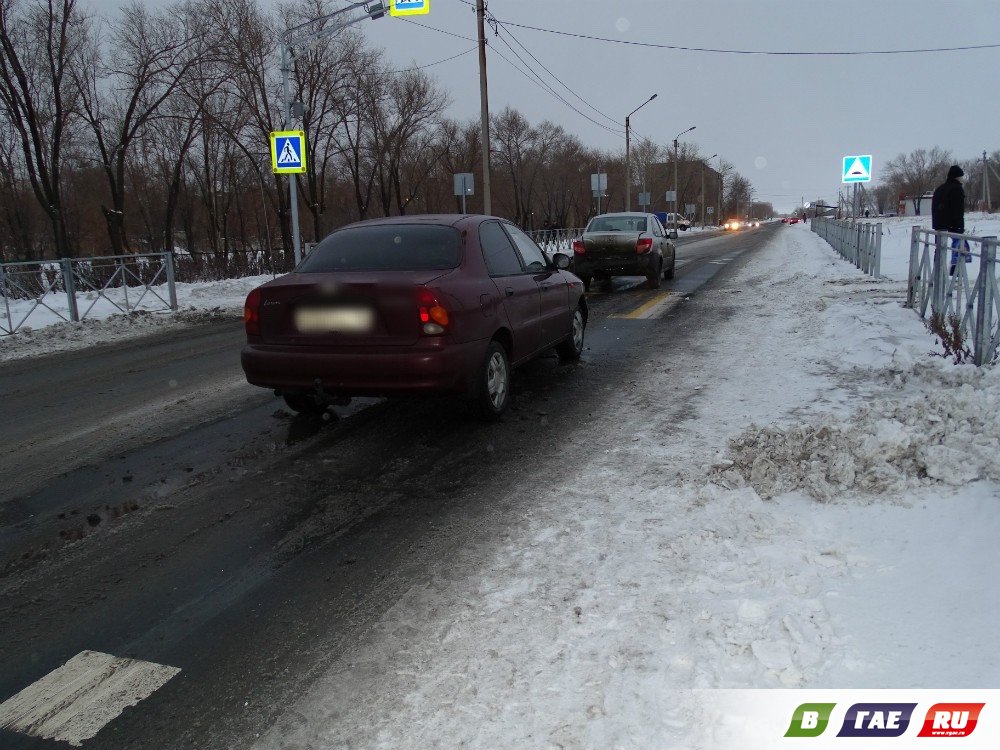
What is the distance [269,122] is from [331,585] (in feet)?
118

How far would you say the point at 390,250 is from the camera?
214 inches

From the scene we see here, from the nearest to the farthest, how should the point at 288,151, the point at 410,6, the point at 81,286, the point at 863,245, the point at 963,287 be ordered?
1. the point at 963,287
2. the point at 81,286
3. the point at 410,6
4. the point at 288,151
5. the point at 863,245

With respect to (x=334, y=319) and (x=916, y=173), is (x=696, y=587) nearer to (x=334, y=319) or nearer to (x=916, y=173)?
(x=334, y=319)

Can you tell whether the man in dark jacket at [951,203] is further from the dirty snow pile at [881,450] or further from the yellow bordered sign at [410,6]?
the yellow bordered sign at [410,6]

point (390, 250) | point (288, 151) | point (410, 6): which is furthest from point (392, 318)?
point (288, 151)

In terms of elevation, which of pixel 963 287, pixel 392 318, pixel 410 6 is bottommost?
pixel 963 287

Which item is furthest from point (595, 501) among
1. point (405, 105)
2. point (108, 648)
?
point (405, 105)

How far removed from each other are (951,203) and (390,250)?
1149cm

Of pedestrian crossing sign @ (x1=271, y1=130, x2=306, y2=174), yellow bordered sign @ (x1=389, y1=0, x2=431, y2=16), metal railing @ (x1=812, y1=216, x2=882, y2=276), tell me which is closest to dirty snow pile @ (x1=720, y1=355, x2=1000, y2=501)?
metal railing @ (x1=812, y1=216, x2=882, y2=276)

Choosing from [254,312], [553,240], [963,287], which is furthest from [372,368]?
[553,240]

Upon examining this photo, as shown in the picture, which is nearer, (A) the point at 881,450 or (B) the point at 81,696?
(B) the point at 81,696

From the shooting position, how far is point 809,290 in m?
13.9

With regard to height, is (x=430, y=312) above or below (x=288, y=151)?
Result: below

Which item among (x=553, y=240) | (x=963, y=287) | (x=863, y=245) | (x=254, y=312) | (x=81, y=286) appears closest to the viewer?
(x=254, y=312)
